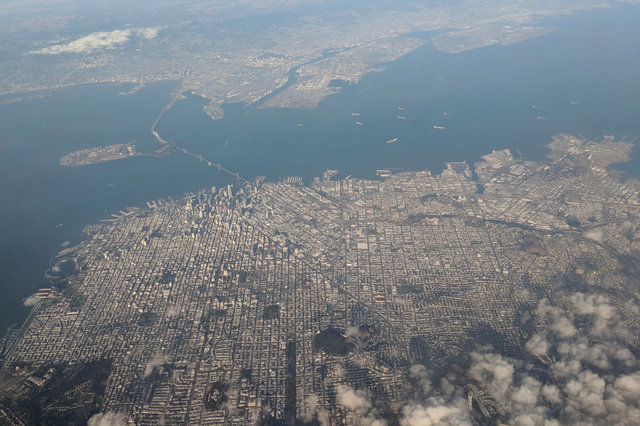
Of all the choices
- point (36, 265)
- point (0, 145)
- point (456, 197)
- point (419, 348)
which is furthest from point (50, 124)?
point (419, 348)

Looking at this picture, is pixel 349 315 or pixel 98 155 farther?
pixel 98 155

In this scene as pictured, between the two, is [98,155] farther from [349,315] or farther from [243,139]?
[349,315]

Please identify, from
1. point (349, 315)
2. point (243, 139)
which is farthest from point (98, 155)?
point (349, 315)

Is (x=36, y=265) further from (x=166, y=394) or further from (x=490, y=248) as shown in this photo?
(x=490, y=248)

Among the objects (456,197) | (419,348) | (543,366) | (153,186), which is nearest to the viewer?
(543,366)

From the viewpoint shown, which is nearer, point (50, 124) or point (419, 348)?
point (419, 348)

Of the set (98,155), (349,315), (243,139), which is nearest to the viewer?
(349,315)

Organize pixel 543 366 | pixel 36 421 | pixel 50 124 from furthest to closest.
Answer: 1. pixel 50 124
2. pixel 543 366
3. pixel 36 421
